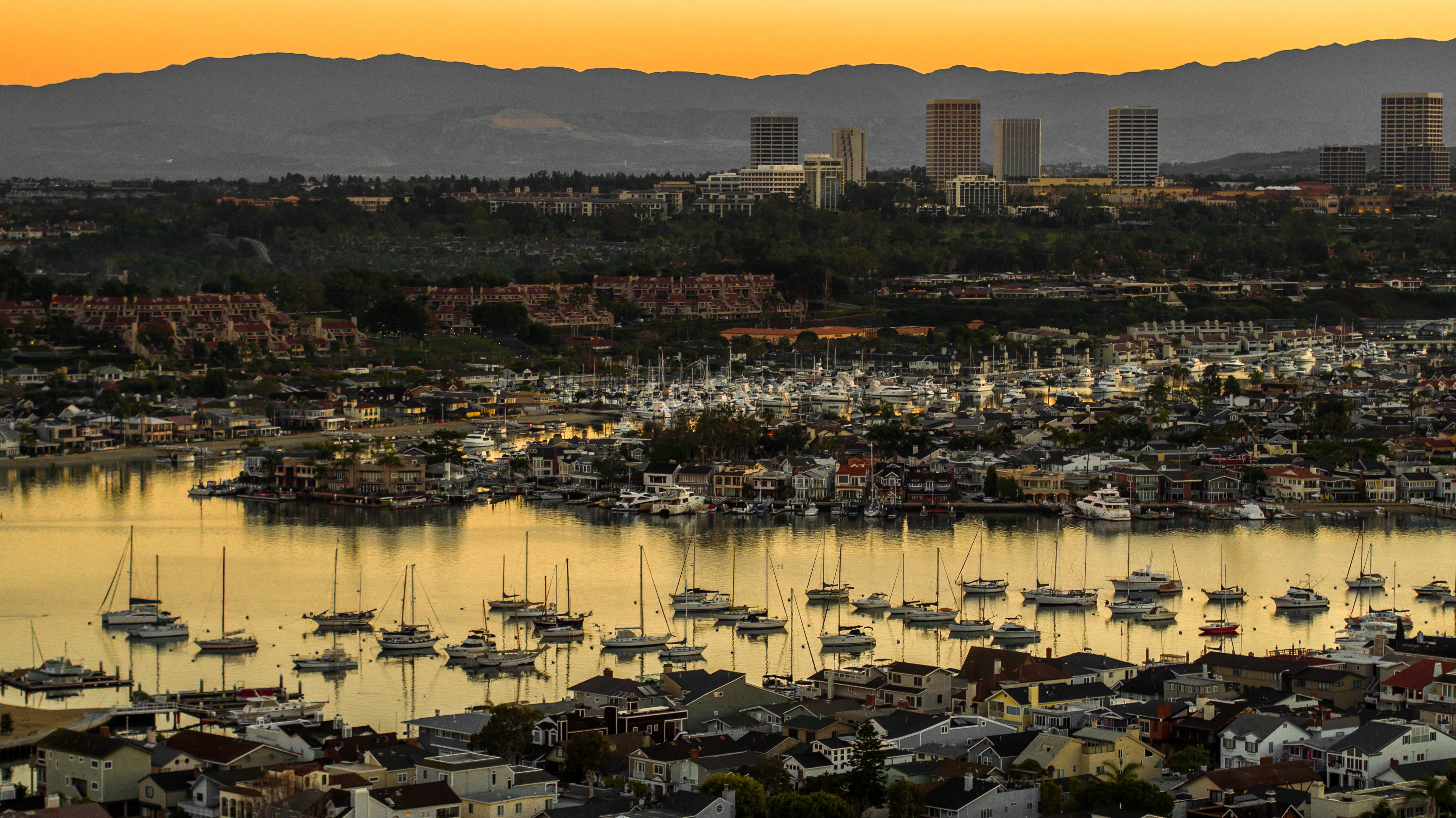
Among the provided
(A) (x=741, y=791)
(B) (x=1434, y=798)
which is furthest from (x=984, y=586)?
(A) (x=741, y=791)

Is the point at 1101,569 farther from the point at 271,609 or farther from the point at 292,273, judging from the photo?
the point at 292,273

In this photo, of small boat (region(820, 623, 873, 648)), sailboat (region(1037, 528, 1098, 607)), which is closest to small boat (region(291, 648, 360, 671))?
small boat (region(820, 623, 873, 648))

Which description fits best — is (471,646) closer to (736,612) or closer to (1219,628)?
(736,612)

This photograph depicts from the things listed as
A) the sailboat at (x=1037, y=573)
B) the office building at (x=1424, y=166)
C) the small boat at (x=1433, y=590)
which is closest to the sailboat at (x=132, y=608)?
the sailboat at (x=1037, y=573)

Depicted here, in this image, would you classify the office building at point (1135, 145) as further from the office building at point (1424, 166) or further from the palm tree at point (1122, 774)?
the palm tree at point (1122, 774)

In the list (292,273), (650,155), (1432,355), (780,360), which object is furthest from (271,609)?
(650,155)
